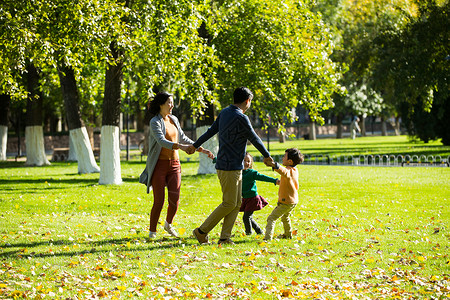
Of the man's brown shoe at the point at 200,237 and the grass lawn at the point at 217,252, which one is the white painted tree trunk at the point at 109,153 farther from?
the man's brown shoe at the point at 200,237

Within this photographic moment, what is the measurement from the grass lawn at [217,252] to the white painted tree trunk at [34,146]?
12.0m

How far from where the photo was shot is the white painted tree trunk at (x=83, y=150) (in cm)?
2136

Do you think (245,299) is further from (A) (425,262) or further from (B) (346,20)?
(B) (346,20)

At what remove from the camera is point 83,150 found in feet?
71.2

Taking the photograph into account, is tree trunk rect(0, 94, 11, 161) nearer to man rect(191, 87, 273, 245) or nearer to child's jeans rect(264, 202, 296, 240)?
child's jeans rect(264, 202, 296, 240)

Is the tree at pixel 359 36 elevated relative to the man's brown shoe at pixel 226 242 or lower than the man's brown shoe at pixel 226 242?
elevated

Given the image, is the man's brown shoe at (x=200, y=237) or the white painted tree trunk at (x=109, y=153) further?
the white painted tree trunk at (x=109, y=153)

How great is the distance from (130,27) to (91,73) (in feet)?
26.9

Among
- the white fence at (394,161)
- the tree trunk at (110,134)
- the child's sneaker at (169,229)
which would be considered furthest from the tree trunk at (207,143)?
the child's sneaker at (169,229)

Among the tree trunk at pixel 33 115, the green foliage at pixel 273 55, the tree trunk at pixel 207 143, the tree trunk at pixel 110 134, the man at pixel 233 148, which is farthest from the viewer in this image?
the tree trunk at pixel 33 115

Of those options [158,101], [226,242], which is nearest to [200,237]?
[226,242]

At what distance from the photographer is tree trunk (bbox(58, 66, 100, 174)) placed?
2067 cm

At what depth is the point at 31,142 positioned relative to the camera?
26.7 meters

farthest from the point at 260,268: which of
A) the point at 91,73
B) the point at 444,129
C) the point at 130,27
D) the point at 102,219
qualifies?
the point at 444,129
